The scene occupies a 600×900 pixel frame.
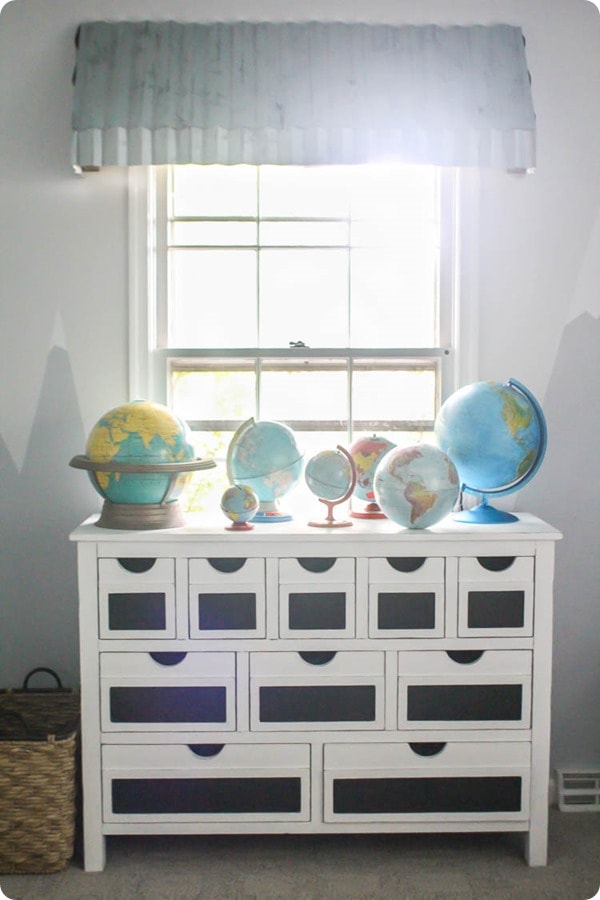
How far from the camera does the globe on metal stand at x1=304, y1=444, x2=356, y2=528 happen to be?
2.67 metres

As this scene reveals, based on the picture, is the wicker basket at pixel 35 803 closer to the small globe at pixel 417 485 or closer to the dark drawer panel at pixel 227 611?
the dark drawer panel at pixel 227 611

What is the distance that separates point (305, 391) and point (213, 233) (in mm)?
638

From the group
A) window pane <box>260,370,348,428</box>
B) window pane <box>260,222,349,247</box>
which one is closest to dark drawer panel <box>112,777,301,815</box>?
window pane <box>260,370,348,428</box>

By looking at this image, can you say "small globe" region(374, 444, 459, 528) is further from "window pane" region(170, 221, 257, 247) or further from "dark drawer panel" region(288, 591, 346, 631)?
"window pane" region(170, 221, 257, 247)

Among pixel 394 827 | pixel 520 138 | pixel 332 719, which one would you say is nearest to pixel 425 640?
pixel 332 719

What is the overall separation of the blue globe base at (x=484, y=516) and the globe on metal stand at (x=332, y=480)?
1.18ft

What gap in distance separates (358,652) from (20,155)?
1955mm

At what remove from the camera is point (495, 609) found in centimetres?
256

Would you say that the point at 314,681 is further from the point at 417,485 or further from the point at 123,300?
the point at 123,300

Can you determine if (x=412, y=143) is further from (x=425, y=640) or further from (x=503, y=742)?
(x=503, y=742)

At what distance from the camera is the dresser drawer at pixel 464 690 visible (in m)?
2.55

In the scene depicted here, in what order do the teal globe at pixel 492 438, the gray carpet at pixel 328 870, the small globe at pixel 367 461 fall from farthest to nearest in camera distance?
the small globe at pixel 367 461
the teal globe at pixel 492 438
the gray carpet at pixel 328 870

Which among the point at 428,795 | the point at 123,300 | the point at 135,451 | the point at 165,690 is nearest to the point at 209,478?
the point at 135,451

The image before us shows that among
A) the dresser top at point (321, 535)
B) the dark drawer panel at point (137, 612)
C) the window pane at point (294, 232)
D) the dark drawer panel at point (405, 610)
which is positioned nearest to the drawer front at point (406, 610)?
the dark drawer panel at point (405, 610)
